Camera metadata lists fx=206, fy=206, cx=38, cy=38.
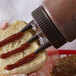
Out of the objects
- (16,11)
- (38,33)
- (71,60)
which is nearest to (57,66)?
(71,60)

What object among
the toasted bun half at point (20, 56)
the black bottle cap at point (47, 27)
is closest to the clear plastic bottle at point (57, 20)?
the black bottle cap at point (47, 27)

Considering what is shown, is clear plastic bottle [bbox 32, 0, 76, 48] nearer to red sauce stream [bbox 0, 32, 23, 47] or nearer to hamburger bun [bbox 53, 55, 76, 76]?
red sauce stream [bbox 0, 32, 23, 47]

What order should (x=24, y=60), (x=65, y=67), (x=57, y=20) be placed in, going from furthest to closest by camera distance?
(x=65, y=67) < (x=24, y=60) < (x=57, y=20)

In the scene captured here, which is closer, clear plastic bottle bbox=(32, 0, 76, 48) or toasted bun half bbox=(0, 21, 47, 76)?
clear plastic bottle bbox=(32, 0, 76, 48)

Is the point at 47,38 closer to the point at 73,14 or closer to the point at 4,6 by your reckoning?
the point at 73,14

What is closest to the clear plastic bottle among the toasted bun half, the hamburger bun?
the toasted bun half

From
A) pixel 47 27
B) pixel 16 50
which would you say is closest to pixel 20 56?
pixel 16 50

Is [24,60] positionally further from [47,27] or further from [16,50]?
[47,27]

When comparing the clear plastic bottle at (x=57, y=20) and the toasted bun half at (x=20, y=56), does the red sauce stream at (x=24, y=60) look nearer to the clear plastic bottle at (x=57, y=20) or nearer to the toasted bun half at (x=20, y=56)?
the toasted bun half at (x=20, y=56)
